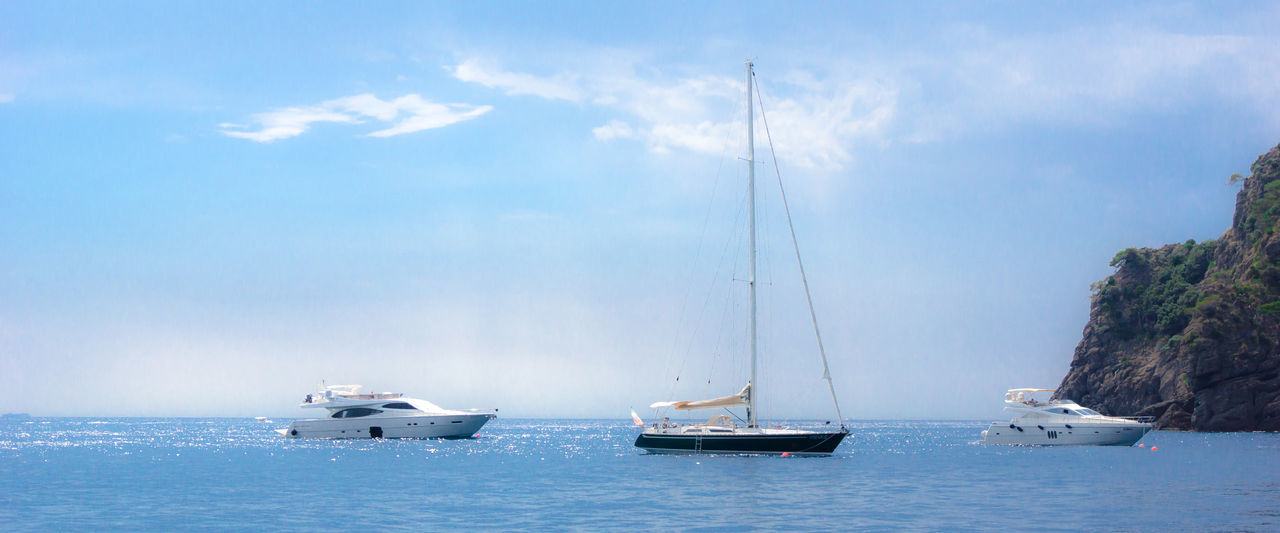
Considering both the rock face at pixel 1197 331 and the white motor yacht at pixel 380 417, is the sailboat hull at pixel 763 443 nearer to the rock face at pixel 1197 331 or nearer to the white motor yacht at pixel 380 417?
the white motor yacht at pixel 380 417

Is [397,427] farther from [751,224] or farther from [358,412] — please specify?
[751,224]

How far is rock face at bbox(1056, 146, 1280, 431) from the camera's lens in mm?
97125

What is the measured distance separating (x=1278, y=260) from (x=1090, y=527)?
84732 mm

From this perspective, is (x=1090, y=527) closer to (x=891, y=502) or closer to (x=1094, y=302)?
(x=891, y=502)

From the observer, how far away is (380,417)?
8831 cm

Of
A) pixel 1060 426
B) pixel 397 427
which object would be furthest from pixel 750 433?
pixel 397 427

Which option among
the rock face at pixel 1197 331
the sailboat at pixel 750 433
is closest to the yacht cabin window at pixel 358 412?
the sailboat at pixel 750 433

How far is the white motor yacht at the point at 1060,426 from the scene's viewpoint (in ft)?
237

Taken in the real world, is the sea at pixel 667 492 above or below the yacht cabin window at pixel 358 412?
below

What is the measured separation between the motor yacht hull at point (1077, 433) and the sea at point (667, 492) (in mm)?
3115

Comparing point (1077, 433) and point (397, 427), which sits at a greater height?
point (397, 427)

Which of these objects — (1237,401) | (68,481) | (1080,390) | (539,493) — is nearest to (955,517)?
(539,493)

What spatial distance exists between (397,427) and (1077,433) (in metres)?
54.4

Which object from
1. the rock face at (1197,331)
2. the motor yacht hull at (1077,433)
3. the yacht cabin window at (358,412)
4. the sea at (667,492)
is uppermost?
the rock face at (1197,331)
